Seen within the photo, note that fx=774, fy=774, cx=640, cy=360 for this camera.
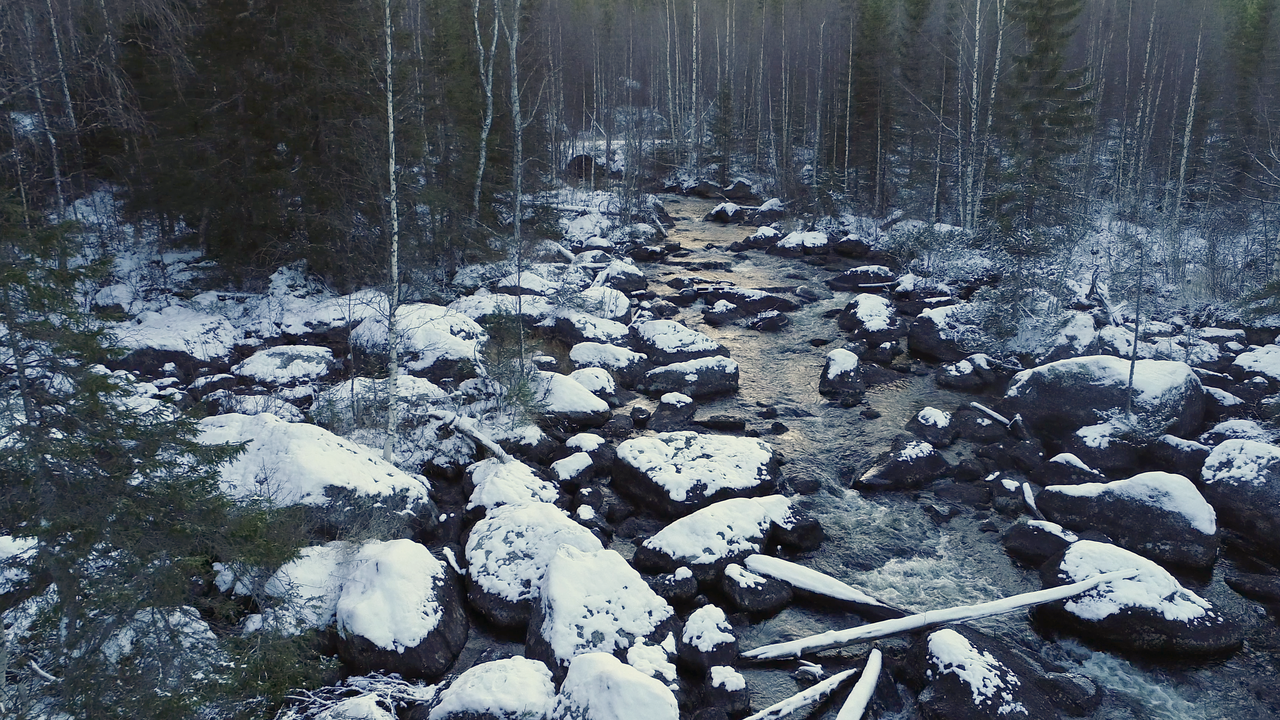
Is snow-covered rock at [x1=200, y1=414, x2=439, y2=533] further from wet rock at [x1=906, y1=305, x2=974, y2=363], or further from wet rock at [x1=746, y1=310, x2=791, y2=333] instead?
wet rock at [x1=906, y1=305, x2=974, y2=363]

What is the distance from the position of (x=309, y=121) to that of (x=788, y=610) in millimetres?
16254

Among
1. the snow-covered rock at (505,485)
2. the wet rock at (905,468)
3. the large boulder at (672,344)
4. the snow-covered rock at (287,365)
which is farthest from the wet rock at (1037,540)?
the snow-covered rock at (287,365)

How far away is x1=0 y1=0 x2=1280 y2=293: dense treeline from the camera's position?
54.2ft

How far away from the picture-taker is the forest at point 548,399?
235 inches

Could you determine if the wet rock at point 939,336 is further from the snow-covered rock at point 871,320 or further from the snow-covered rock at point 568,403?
the snow-covered rock at point 568,403

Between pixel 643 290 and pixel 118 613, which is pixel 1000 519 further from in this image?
pixel 643 290

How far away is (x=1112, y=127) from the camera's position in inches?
1652

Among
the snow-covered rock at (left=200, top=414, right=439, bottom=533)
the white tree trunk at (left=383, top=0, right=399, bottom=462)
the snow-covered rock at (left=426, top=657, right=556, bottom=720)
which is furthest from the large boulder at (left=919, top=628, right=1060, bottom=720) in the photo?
the white tree trunk at (left=383, top=0, right=399, bottom=462)

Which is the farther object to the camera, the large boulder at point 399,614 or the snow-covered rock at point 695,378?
the snow-covered rock at point 695,378

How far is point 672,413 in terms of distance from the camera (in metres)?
15.5

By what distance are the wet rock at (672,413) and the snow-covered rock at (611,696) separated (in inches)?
305

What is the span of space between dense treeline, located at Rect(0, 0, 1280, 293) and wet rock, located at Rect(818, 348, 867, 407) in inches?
257

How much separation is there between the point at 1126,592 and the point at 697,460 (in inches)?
239

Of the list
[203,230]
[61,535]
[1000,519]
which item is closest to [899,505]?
[1000,519]
